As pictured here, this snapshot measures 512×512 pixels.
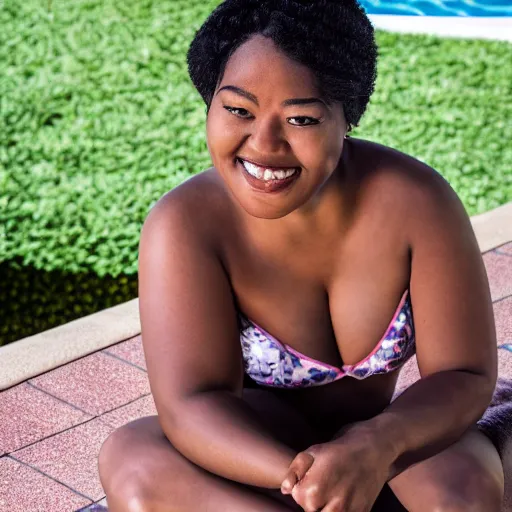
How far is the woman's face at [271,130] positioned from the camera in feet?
6.71

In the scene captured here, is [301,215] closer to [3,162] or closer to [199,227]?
[199,227]

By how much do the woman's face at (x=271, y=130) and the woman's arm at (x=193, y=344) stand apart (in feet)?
0.71

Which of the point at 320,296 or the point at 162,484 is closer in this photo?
the point at 162,484

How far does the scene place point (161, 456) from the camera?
224 cm

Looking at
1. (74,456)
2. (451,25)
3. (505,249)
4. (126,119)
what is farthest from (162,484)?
(451,25)

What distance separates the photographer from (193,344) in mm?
2232

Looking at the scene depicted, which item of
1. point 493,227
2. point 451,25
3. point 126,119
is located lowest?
point 493,227

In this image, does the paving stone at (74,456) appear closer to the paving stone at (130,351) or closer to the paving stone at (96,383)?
the paving stone at (96,383)

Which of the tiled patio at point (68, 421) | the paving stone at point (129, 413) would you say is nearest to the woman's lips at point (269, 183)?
the tiled patio at point (68, 421)

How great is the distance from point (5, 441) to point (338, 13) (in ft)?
6.63

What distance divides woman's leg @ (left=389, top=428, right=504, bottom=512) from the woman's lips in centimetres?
69

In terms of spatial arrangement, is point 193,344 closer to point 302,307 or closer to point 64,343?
point 302,307

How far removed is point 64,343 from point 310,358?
1.89 meters

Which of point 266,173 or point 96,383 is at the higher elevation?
point 266,173
